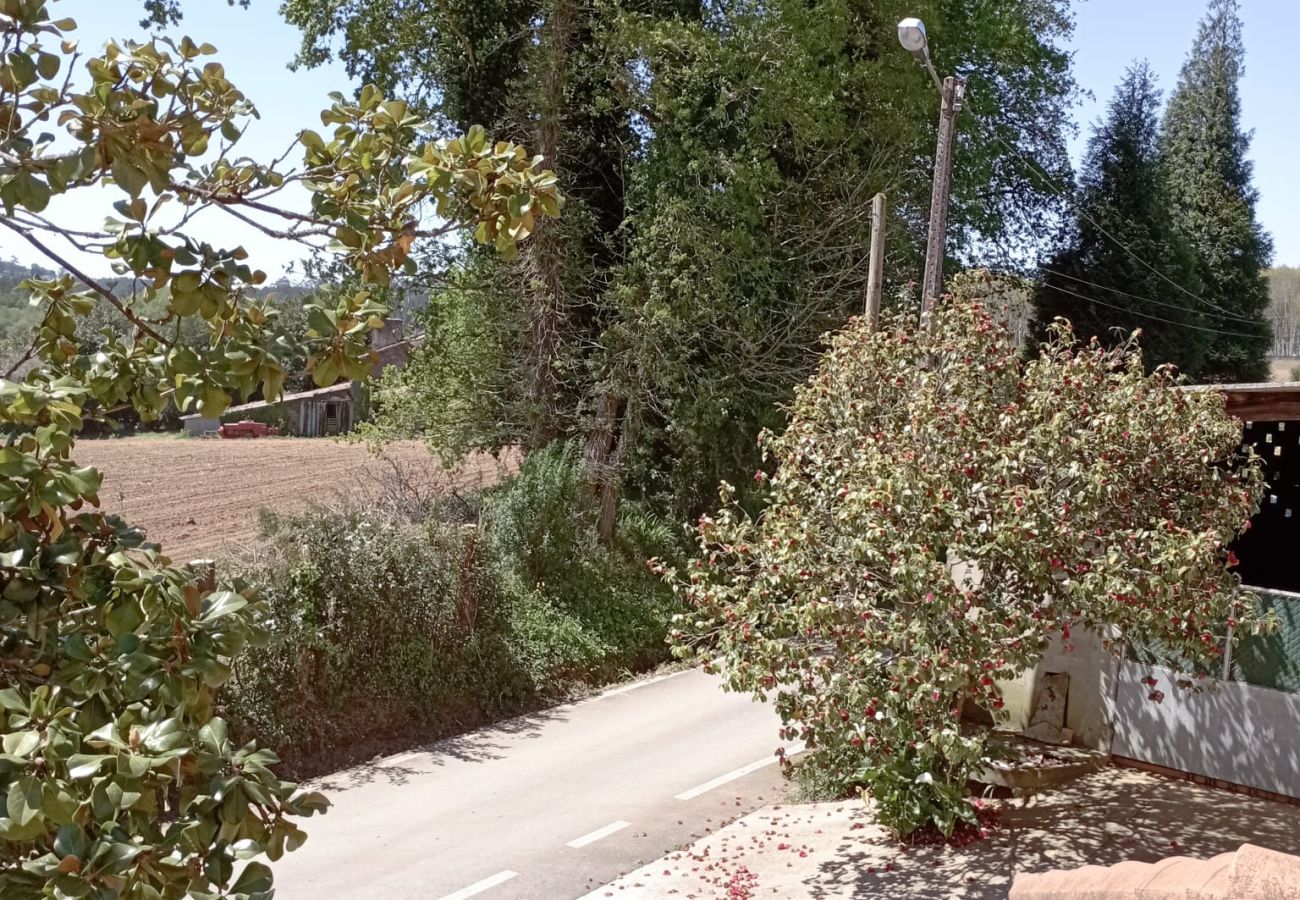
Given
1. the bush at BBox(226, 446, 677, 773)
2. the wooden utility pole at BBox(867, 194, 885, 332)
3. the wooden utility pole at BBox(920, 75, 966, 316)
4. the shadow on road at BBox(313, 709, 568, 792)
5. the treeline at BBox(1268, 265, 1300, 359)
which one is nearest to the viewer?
the wooden utility pole at BBox(920, 75, 966, 316)

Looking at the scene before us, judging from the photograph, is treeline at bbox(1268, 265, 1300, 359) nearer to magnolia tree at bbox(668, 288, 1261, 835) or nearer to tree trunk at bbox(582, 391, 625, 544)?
tree trunk at bbox(582, 391, 625, 544)

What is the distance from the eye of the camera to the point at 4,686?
2752mm

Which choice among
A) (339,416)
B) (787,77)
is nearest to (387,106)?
(787,77)

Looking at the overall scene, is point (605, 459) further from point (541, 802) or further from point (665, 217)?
point (541, 802)

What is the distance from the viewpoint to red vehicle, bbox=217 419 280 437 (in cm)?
4641

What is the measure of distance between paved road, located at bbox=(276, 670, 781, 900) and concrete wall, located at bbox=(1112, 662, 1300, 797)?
164 inches

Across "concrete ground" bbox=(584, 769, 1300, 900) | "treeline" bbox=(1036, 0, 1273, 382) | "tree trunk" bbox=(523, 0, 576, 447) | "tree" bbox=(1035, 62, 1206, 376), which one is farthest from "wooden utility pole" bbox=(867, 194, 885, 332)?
"tree" bbox=(1035, 62, 1206, 376)

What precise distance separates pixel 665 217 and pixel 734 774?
9879mm

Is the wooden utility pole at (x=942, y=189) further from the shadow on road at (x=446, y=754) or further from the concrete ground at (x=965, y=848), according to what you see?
the shadow on road at (x=446, y=754)

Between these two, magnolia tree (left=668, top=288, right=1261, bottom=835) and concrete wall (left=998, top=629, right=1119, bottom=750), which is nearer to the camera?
magnolia tree (left=668, top=288, right=1261, bottom=835)

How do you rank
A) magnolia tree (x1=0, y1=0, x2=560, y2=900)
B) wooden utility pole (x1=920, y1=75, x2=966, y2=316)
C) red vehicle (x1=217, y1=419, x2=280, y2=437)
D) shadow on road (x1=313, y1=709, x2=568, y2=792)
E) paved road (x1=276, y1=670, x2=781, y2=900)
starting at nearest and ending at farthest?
1. magnolia tree (x1=0, y1=0, x2=560, y2=900)
2. paved road (x1=276, y1=670, x2=781, y2=900)
3. wooden utility pole (x1=920, y1=75, x2=966, y2=316)
4. shadow on road (x1=313, y1=709, x2=568, y2=792)
5. red vehicle (x1=217, y1=419, x2=280, y2=437)

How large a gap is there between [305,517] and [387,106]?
11904mm

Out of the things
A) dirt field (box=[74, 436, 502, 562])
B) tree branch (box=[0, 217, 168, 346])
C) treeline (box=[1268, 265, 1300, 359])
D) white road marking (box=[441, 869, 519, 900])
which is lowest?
white road marking (box=[441, 869, 519, 900])

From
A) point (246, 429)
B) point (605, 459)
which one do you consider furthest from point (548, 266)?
point (246, 429)
